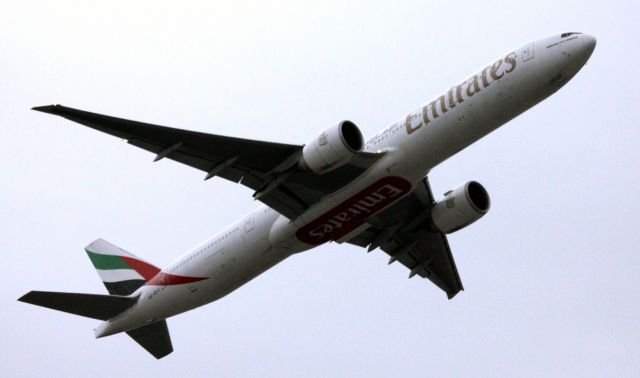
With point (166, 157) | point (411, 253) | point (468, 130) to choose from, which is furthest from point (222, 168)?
point (411, 253)

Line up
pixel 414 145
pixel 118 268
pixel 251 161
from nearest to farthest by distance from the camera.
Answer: pixel 414 145, pixel 251 161, pixel 118 268

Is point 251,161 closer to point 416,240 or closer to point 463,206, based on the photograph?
point 463,206

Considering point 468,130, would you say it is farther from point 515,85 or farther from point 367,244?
point 367,244

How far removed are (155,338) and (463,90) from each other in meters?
16.6

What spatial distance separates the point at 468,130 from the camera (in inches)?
1178

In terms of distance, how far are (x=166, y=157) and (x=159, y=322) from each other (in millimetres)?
10345

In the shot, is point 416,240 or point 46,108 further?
point 416,240

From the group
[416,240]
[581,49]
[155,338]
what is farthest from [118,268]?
[581,49]

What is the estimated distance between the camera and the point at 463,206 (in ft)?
115

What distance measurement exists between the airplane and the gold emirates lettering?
0.04m

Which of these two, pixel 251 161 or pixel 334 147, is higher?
pixel 251 161

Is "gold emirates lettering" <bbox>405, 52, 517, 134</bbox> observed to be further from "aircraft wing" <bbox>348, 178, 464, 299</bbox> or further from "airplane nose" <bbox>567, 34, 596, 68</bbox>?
"aircraft wing" <bbox>348, 178, 464, 299</bbox>

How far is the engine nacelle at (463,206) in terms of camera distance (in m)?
34.9

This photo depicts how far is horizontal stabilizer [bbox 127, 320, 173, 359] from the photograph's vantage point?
3819 cm
